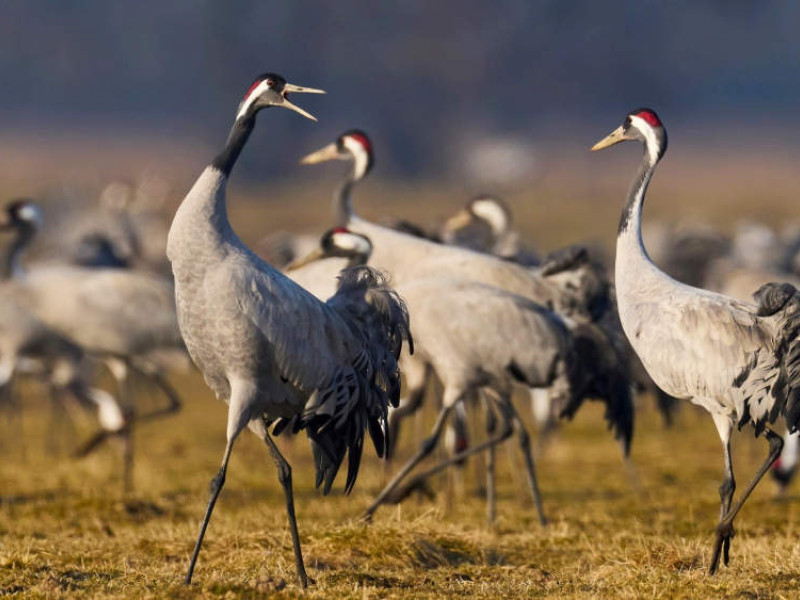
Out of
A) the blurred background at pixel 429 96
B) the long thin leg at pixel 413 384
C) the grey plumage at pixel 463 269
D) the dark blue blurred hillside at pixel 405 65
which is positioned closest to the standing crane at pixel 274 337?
the grey plumage at pixel 463 269

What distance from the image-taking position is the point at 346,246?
29.9 feet

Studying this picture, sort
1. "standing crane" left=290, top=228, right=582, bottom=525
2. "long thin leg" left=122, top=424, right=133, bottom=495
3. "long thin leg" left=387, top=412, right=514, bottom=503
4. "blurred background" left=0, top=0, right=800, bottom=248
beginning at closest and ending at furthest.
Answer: "standing crane" left=290, top=228, right=582, bottom=525 < "long thin leg" left=387, top=412, right=514, bottom=503 < "long thin leg" left=122, top=424, right=133, bottom=495 < "blurred background" left=0, top=0, right=800, bottom=248

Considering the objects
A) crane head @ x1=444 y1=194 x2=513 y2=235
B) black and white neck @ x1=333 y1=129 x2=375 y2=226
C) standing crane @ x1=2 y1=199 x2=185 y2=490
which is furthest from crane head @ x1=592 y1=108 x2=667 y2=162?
crane head @ x1=444 y1=194 x2=513 y2=235

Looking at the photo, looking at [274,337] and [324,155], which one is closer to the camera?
[274,337]

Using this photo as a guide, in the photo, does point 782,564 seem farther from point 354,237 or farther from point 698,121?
point 698,121

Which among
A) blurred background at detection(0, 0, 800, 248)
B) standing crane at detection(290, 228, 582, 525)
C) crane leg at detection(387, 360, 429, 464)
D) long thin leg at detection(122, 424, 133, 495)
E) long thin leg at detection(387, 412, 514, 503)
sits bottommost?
long thin leg at detection(122, 424, 133, 495)

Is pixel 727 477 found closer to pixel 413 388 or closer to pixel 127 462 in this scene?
pixel 413 388

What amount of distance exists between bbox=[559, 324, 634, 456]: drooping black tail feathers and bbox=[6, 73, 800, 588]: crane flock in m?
0.01

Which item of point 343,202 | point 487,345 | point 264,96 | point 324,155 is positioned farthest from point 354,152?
point 264,96

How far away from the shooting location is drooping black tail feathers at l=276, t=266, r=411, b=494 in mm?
6613

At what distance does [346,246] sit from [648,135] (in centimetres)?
218

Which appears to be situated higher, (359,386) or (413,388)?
(359,386)

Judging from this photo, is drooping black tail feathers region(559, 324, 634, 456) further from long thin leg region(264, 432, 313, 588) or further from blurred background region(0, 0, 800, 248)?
blurred background region(0, 0, 800, 248)

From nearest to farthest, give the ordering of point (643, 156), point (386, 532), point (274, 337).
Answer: point (274, 337), point (386, 532), point (643, 156)
